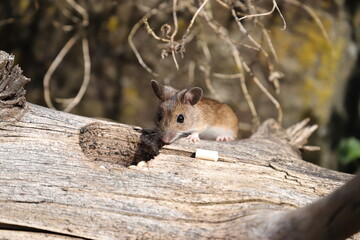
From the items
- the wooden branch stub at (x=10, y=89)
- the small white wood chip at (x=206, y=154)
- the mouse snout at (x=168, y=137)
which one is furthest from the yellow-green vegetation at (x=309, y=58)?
the wooden branch stub at (x=10, y=89)

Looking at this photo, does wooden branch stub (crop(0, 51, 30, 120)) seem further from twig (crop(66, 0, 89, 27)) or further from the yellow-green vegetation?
the yellow-green vegetation

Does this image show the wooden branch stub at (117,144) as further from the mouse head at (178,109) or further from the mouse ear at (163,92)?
the mouse ear at (163,92)

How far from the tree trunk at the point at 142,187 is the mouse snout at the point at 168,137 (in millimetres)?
61

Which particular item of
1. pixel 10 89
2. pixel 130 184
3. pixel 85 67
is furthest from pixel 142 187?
pixel 85 67

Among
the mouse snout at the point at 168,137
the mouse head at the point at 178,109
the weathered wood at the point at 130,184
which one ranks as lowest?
the weathered wood at the point at 130,184

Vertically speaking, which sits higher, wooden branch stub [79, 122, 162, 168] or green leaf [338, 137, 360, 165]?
green leaf [338, 137, 360, 165]

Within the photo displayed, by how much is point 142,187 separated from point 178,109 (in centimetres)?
147

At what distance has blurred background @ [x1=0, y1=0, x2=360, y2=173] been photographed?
19.5ft

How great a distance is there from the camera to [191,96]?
4.58 metres

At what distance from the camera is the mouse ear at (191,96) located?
14.7 feet

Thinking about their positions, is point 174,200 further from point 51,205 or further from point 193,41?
point 193,41

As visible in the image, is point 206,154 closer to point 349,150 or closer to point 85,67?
point 85,67

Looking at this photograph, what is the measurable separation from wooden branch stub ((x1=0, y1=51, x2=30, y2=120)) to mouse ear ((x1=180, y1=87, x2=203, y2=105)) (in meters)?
1.47

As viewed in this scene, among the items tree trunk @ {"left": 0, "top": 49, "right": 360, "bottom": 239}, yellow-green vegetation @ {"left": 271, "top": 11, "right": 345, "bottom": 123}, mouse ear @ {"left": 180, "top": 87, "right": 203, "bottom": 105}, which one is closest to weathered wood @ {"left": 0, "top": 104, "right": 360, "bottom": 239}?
tree trunk @ {"left": 0, "top": 49, "right": 360, "bottom": 239}
